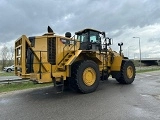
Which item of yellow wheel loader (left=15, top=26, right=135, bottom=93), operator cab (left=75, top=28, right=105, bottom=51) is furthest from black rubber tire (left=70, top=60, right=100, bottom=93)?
operator cab (left=75, top=28, right=105, bottom=51)

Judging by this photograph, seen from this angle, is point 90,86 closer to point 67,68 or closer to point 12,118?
point 67,68

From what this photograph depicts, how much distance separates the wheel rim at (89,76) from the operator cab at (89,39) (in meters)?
1.61

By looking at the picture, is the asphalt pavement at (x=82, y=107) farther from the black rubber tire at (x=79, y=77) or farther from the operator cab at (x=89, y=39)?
the operator cab at (x=89, y=39)

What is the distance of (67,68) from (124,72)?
5032 millimetres

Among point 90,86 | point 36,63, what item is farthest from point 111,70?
point 36,63

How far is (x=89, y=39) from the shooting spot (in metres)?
12.5

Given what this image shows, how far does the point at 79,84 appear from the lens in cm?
1036

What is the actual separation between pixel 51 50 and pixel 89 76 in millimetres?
2290

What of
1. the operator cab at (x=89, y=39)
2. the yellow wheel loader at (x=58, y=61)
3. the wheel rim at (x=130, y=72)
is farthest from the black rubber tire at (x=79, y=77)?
the wheel rim at (x=130, y=72)

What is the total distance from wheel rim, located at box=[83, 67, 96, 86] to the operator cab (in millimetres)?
1607

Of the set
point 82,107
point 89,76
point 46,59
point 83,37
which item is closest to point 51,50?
point 46,59

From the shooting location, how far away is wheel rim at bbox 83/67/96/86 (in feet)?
35.4

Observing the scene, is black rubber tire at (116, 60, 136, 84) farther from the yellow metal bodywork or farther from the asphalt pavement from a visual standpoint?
the asphalt pavement

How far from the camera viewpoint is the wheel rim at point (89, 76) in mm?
10789
